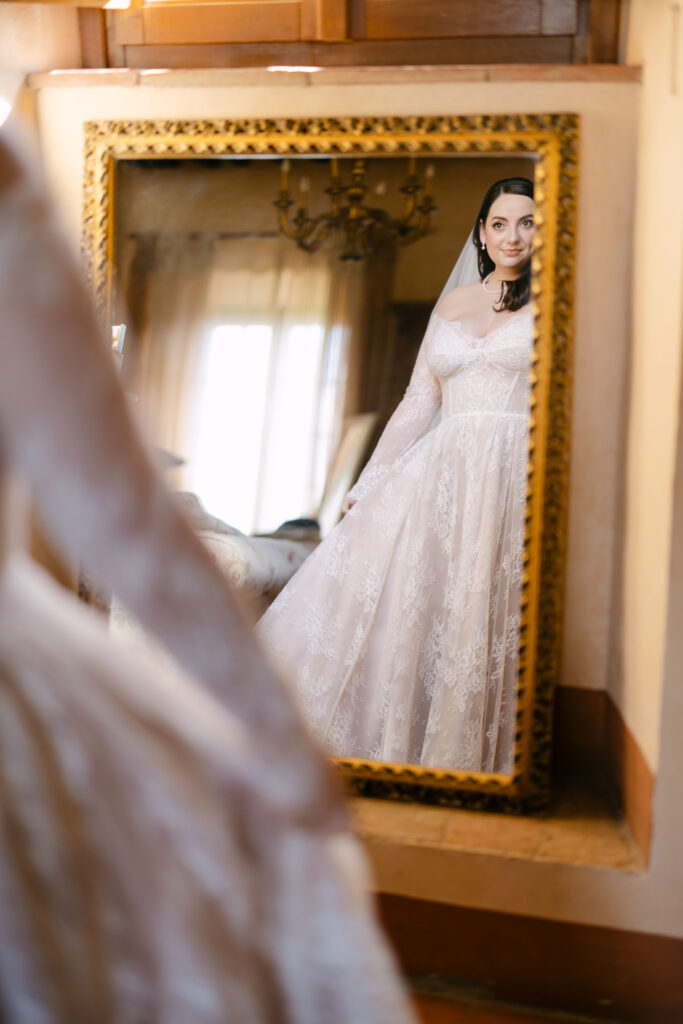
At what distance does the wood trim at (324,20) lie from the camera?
236 cm

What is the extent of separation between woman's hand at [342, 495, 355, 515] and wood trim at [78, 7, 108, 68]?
1.41m

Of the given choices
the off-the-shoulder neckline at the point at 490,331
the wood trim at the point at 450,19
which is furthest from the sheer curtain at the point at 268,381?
the wood trim at the point at 450,19

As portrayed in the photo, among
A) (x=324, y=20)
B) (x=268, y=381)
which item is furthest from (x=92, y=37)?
(x=268, y=381)

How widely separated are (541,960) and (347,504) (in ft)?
3.89

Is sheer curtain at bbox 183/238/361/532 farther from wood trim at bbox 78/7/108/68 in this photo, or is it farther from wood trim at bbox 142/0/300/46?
wood trim at bbox 78/7/108/68

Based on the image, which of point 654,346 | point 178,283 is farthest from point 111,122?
point 654,346

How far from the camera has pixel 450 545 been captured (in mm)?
2299

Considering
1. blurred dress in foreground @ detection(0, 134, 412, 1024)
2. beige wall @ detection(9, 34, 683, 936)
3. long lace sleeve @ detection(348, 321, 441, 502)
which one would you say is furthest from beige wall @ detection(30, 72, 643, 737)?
blurred dress in foreground @ detection(0, 134, 412, 1024)

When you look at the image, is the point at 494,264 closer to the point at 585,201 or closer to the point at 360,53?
the point at 585,201

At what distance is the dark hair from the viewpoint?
2.27m

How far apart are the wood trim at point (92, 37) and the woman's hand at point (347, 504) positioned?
1411 millimetres

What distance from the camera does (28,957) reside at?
743 mm

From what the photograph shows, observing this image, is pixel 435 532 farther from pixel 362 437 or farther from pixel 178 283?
pixel 178 283

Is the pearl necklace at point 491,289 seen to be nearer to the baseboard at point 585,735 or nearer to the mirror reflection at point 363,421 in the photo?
the mirror reflection at point 363,421
